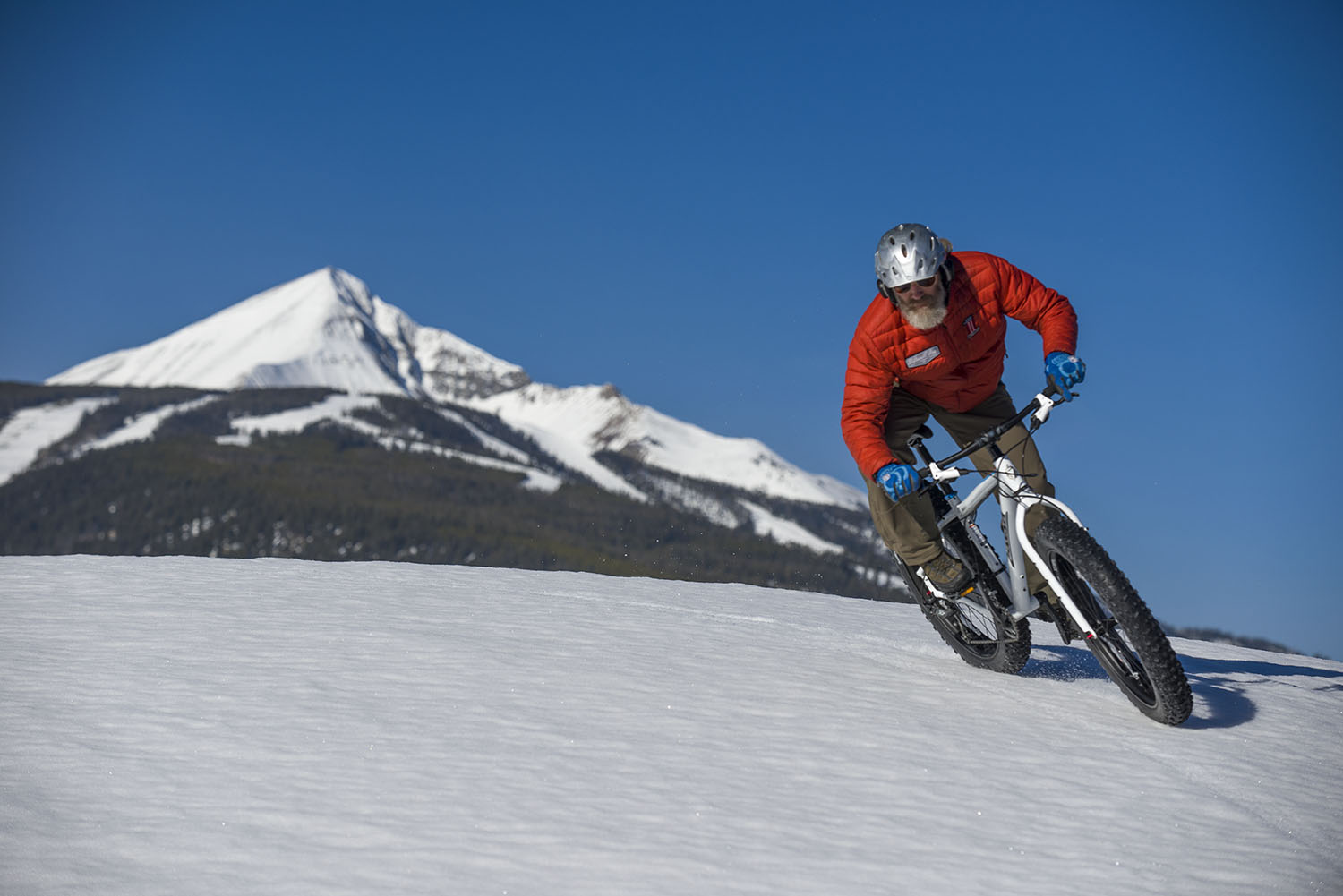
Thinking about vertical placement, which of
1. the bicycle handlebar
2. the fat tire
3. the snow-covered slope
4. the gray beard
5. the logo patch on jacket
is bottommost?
the snow-covered slope

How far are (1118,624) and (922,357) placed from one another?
2044mm

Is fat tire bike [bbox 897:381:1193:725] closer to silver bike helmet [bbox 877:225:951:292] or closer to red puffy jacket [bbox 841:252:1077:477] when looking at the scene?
red puffy jacket [bbox 841:252:1077:477]

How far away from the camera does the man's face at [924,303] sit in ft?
22.4

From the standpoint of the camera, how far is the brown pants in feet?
23.2

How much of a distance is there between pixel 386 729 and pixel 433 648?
6.43 feet

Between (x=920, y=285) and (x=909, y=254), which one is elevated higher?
(x=909, y=254)

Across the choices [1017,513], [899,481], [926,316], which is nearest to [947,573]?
[1017,513]

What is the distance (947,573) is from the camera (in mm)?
7496

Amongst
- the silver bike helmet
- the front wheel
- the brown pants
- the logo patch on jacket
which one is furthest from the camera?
the logo patch on jacket

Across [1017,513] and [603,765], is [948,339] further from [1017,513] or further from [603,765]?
[603,765]

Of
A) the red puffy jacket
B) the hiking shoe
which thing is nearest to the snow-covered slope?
the hiking shoe

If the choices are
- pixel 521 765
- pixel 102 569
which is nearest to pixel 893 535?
pixel 521 765

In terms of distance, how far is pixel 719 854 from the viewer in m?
3.98

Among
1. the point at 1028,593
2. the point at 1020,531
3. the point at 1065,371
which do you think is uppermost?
the point at 1065,371
